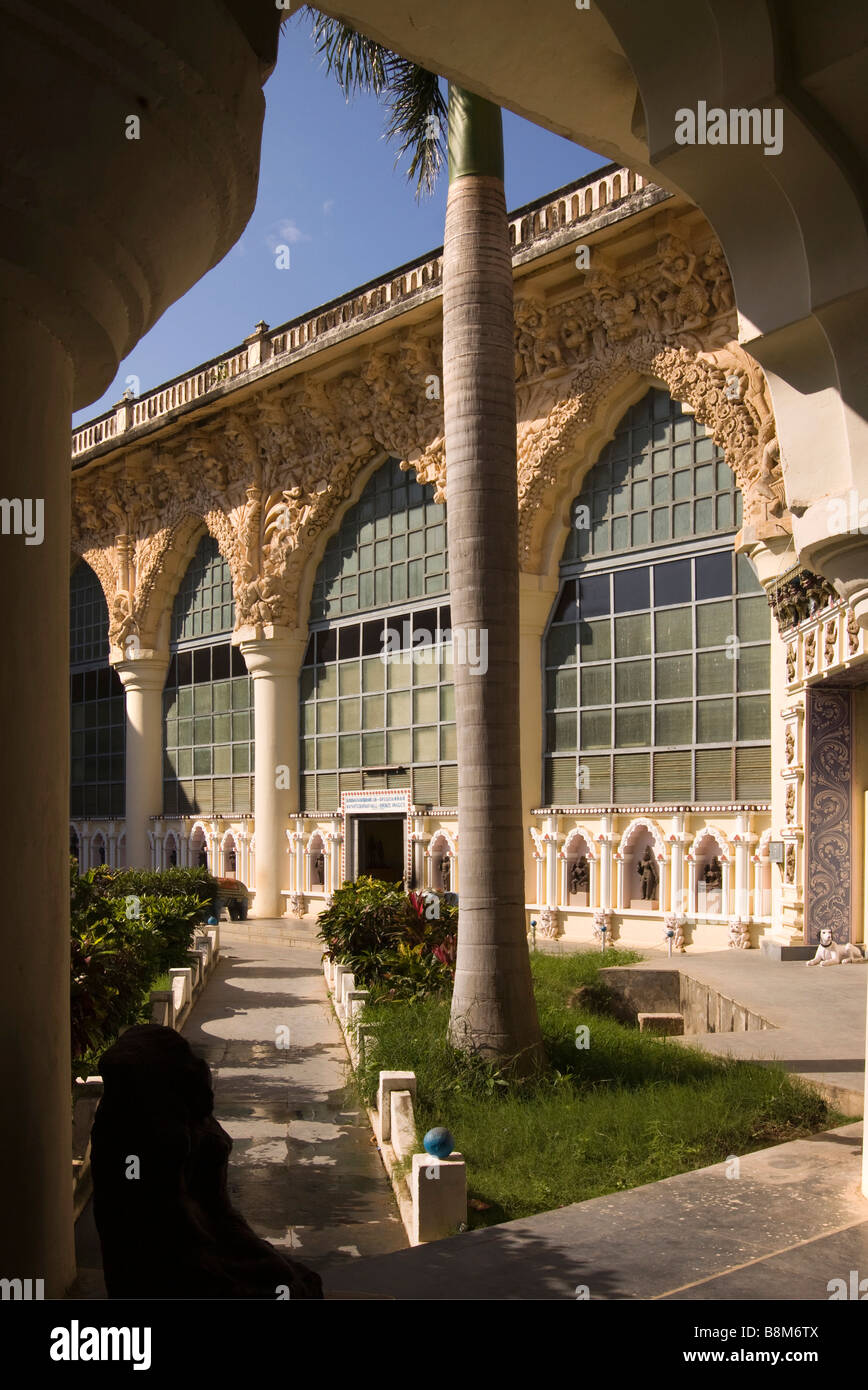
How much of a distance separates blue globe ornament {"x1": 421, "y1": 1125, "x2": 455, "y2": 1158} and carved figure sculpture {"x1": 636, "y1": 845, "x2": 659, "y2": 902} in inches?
468

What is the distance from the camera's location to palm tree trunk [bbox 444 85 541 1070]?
7.86m

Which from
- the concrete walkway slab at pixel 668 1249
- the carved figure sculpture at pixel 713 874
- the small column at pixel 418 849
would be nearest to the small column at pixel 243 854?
the small column at pixel 418 849

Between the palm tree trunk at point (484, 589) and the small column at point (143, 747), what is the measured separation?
1999 cm

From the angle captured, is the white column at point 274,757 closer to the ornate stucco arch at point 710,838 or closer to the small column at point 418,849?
the small column at point 418,849

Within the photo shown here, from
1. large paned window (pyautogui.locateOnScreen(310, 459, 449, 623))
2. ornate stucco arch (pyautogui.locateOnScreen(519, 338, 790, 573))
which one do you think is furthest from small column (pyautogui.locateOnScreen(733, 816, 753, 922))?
large paned window (pyautogui.locateOnScreen(310, 459, 449, 623))

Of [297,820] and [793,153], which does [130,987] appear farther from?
[297,820]

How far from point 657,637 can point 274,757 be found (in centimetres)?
953

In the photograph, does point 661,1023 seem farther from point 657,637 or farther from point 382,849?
point 382,849

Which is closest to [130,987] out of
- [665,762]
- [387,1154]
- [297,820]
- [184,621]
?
[387,1154]

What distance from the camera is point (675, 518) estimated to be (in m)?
16.8

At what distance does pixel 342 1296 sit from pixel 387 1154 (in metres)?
3.95

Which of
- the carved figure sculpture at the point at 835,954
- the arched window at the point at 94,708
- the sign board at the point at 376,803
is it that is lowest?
the carved figure sculpture at the point at 835,954

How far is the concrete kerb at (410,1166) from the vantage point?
215 inches

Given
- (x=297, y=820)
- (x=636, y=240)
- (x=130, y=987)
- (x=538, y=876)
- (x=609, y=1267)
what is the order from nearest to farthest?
(x=609, y=1267)
(x=130, y=987)
(x=636, y=240)
(x=538, y=876)
(x=297, y=820)
